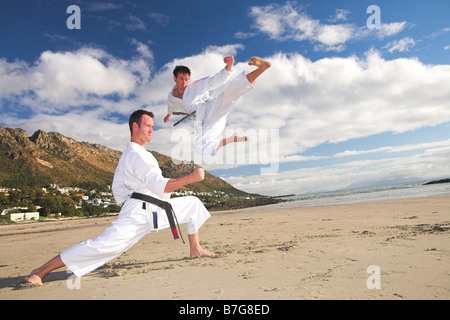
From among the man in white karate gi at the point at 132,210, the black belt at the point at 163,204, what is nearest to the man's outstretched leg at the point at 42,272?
the man in white karate gi at the point at 132,210

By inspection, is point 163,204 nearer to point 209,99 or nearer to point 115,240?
point 115,240

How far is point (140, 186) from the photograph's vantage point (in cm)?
345

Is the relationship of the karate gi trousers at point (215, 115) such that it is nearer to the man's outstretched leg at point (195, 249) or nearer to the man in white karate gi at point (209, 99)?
the man in white karate gi at point (209, 99)

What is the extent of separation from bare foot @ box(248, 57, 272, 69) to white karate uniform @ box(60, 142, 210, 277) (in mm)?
2147

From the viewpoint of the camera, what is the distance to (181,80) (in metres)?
5.03

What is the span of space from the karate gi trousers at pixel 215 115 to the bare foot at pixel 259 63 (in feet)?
0.90

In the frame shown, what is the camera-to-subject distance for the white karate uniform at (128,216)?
3109 millimetres

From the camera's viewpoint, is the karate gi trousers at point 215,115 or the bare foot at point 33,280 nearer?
the bare foot at point 33,280

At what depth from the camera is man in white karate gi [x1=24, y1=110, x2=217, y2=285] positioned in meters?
3.11

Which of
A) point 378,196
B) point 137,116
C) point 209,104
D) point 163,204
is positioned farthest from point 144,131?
point 378,196

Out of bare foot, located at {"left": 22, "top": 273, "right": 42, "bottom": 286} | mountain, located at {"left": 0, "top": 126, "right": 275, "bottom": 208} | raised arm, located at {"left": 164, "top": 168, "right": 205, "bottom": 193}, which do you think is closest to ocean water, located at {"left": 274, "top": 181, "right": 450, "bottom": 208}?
raised arm, located at {"left": 164, "top": 168, "right": 205, "bottom": 193}

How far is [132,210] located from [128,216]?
0.08 metres

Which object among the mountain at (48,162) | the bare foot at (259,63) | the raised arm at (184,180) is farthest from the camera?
the mountain at (48,162)
